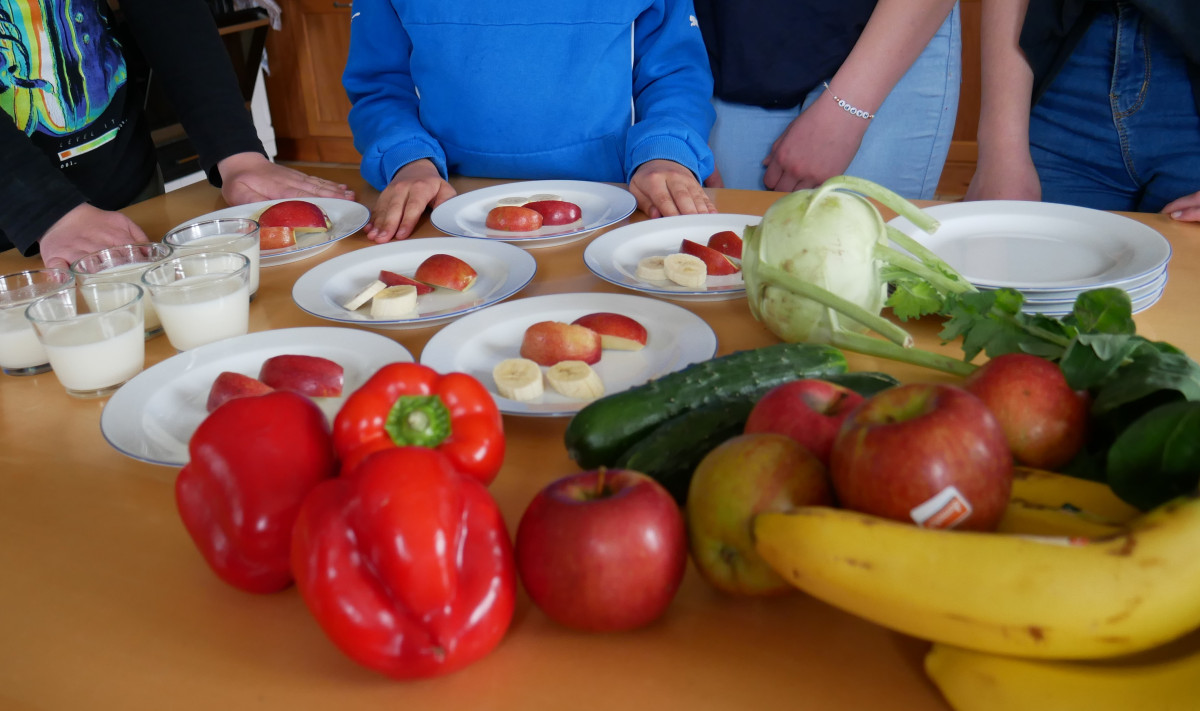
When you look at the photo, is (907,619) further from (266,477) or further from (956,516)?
(266,477)

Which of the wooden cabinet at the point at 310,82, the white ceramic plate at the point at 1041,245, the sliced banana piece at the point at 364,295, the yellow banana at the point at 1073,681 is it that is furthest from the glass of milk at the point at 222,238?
the wooden cabinet at the point at 310,82

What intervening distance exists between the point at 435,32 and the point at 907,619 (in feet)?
4.88

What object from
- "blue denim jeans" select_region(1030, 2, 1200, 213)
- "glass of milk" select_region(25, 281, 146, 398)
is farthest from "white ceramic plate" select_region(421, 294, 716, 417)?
"blue denim jeans" select_region(1030, 2, 1200, 213)

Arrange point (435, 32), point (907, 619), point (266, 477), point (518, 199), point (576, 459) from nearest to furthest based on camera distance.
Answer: point (907, 619), point (266, 477), point (576, 459), point (518, 199), point (435, 32)

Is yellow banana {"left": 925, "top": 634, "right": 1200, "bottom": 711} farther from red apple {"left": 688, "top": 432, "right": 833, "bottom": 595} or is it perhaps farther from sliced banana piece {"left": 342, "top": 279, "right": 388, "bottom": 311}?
sliced banana piece {"left": 342, "top": 279, "right": 388, "bottom": 311}

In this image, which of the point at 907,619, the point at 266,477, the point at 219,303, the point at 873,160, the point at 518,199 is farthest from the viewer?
the point at 873,160

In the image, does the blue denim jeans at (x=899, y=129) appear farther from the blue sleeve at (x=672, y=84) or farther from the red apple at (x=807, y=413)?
the red apple at (x=807, y=413)

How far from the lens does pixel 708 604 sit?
A: 23.8 inches

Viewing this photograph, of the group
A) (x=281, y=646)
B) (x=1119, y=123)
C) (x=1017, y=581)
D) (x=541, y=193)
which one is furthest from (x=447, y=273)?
(x=1119, y=123)

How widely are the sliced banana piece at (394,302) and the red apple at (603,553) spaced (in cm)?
61

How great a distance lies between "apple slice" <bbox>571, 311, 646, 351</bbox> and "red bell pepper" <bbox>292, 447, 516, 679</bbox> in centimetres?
48

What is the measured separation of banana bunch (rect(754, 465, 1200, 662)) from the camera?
1.48 ft

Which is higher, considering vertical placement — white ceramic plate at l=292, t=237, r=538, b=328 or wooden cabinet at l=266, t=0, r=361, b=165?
white ceramic plate at l=292, t=237, r=538, b=328

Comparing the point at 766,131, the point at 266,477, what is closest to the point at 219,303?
the point at 266,477
